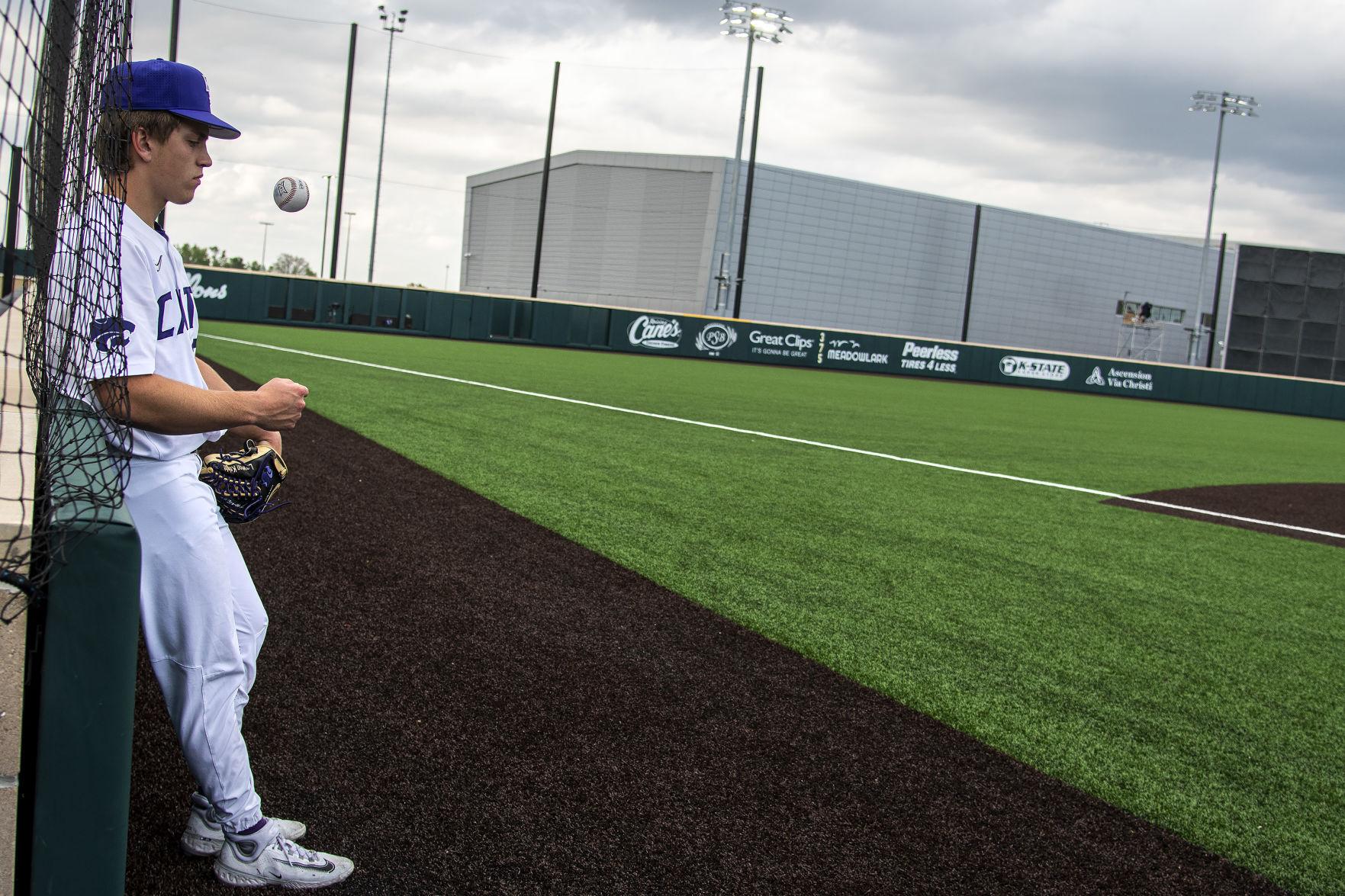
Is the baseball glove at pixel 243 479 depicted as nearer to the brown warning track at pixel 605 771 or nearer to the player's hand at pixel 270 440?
the player's hand at pixel 270 440

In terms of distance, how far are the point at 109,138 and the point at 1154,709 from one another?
4.28 metres

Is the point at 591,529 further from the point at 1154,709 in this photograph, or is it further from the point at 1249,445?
A: the point at 1249,445

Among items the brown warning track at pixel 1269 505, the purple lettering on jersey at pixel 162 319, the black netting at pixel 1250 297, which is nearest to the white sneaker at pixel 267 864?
the purple lettering on jersey at pixel 162 319

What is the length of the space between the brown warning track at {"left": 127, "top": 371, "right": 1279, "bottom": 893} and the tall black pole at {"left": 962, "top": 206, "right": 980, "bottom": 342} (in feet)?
169

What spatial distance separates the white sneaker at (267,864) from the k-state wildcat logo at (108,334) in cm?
125

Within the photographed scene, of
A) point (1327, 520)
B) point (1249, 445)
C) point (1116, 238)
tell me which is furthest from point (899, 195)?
point (1327, 520)

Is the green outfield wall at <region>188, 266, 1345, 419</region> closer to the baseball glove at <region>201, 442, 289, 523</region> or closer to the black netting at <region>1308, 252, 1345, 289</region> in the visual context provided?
the black netting at <region>1308, 252, 1345, 289</region>

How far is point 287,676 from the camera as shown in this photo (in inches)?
157

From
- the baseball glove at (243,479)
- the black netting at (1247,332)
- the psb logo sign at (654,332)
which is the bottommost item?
the baseball glove at (243,479)

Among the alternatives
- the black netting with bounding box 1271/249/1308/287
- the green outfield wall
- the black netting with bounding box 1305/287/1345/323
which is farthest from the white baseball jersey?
the black netting with bounding box 1271/249/1308/287

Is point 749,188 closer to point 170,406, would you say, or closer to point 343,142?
point 343,142

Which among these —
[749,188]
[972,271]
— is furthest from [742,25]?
[972,271]

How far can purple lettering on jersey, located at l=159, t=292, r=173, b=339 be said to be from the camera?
233cm

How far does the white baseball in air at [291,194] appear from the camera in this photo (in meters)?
7.07
